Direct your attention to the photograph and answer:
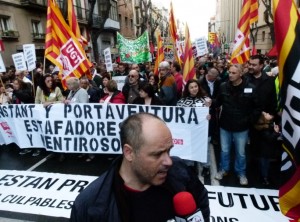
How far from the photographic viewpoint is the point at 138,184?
161 centimetres

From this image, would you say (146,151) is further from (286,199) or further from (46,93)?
(46,93)

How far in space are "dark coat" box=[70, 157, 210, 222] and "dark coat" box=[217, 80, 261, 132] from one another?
106 inches

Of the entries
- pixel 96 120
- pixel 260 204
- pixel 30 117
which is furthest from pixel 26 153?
pixel 260 204

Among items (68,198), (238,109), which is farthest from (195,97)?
(68,198)

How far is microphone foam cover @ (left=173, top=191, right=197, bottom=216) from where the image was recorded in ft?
4.65

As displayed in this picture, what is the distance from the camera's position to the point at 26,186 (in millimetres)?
4684

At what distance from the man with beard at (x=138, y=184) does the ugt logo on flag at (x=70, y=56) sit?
4.85 m

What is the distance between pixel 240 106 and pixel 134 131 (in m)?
3.00

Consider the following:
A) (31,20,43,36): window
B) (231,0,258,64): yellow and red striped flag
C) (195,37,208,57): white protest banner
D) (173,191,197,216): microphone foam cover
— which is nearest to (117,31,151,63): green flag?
(195,37,208,57): white protest banner

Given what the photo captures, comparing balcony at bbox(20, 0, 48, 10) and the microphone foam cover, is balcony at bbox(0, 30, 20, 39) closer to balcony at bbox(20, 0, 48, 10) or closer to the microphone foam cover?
balcony at bbox(20, 0, 48, 10)

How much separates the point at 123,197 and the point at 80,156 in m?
4.57

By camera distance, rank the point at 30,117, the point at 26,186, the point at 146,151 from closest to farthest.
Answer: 1. the point at 146,151
2. the point at 26,186
3. the point at 30,117

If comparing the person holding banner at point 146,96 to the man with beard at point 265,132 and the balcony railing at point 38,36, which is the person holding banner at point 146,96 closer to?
the man with beard at point 265,132

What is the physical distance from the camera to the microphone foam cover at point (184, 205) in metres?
1.42
